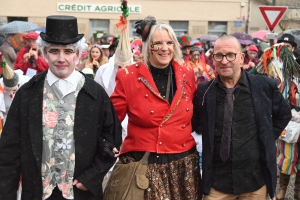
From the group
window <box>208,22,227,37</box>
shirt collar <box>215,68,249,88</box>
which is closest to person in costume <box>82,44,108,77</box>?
shirt collar <box>215,68,249,88</box>

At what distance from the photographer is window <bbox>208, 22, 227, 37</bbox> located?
30547 millimetres

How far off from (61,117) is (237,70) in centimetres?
147

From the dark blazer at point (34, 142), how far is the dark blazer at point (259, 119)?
0.89 metres

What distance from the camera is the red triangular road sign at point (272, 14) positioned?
1184cm

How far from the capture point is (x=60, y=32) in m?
3.73

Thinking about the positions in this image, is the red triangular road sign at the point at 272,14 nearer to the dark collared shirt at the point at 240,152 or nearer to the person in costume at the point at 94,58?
the person in costume at the point at 94,58

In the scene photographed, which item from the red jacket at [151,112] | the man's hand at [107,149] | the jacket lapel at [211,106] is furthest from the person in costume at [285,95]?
the man's hand at [107,149]

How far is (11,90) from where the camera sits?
6332 millimetres

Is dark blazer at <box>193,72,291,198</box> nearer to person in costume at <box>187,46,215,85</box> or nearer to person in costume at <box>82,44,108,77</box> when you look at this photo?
person in costume at <box>187,46,215,85</box>

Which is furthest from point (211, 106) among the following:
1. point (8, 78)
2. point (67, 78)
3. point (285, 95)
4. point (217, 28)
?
point (217, 28)

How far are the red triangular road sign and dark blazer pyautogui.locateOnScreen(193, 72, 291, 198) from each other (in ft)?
25.7

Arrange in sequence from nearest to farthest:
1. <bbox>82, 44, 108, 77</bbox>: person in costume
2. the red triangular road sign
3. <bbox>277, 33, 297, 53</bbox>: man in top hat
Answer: <bbox>277, 33, 297, 53</bbox>: man in top hat
<bbox>82, 44, 108, 77</bbox>: person in costume
the red triangular road sign

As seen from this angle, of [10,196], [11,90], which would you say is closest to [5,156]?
[10,196]

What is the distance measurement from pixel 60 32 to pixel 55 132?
696 millimetres
